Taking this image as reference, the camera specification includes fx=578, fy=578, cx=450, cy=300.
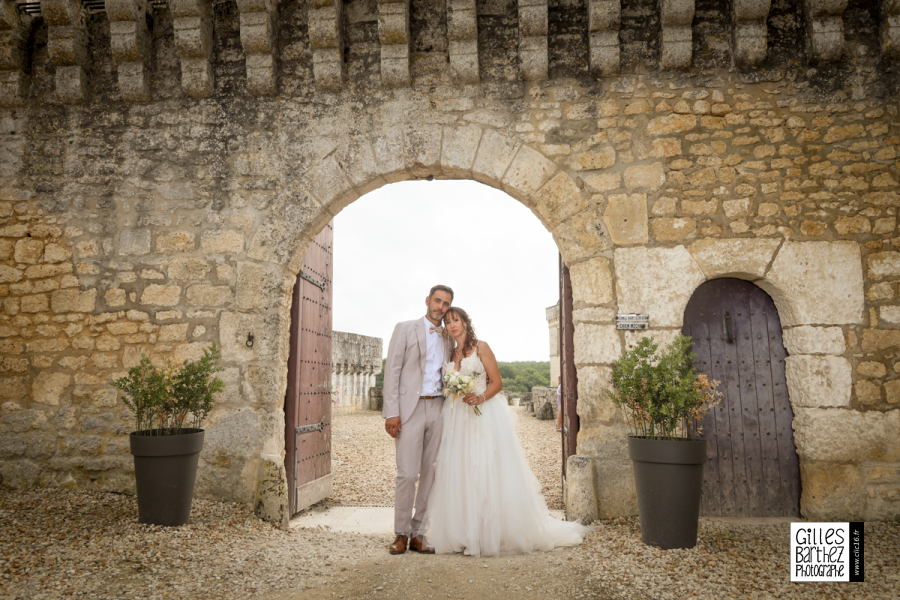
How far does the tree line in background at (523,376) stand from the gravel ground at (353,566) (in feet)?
47.4

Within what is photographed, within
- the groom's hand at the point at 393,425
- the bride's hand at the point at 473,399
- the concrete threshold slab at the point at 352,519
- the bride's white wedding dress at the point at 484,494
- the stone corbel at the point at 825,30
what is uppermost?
the stone corbel at the point at 825,30

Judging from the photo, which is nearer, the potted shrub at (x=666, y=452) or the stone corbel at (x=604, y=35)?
the potted shrub at (x=666, y=452)

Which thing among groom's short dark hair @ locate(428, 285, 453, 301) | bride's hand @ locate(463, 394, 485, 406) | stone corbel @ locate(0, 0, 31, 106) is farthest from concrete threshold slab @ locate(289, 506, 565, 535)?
stone corbel @ locate(0, 0, 31, 106)

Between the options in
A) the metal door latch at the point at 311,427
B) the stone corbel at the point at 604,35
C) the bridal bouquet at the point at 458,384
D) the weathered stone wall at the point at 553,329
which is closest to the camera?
the bridal bouquet at the point at 458,384

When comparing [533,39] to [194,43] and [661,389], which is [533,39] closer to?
[194,43]

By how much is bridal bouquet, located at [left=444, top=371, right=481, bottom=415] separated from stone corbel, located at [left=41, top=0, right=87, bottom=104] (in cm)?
368

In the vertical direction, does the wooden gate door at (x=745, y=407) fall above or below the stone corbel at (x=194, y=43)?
below

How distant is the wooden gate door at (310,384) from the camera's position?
4.60 metres

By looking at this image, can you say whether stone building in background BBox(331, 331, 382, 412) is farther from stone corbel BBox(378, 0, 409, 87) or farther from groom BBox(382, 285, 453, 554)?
groom BBox(382, 285, 453, 554)

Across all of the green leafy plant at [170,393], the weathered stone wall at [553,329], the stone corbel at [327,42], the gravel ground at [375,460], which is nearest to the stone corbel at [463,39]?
the stone corbel at [327,42]

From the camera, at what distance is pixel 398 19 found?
4.22 m

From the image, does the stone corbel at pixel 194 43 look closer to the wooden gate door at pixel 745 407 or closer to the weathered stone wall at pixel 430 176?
the weathered stone wall at pixel 430 176

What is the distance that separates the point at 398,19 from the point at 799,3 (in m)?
2.94

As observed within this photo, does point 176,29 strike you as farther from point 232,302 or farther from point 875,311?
point 875,311
